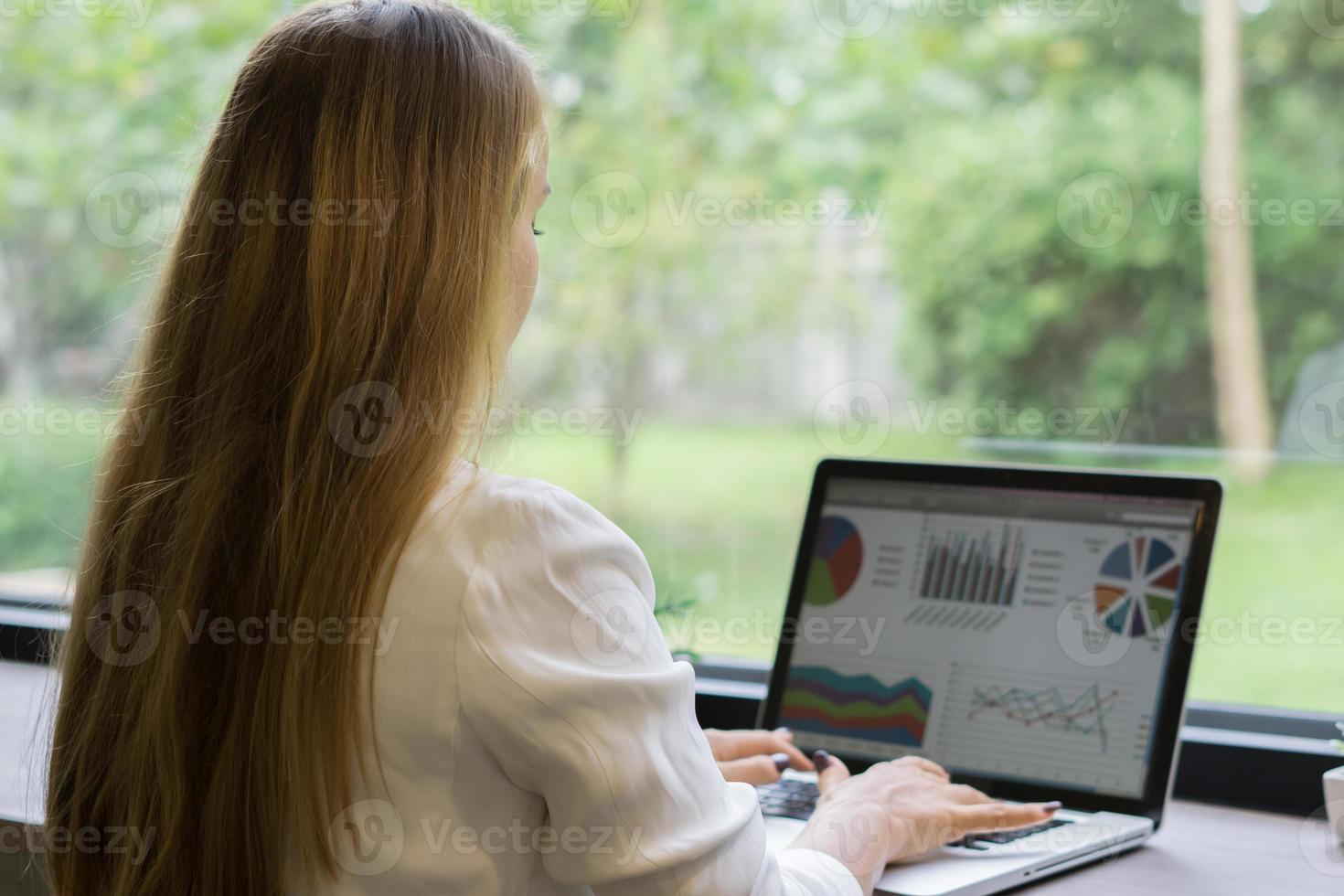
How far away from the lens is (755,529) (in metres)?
2.48

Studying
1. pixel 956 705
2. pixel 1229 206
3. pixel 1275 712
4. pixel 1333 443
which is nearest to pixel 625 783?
pixel 956 705

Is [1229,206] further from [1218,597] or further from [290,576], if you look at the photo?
[290,576]

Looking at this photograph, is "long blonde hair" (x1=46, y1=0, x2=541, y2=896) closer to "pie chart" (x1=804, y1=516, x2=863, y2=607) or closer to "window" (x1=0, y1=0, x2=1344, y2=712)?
"pie chart" (x1=804, y1=516, x2=863, y2=607)

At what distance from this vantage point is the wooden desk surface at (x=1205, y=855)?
935 millimetres

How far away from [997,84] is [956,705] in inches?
82.4

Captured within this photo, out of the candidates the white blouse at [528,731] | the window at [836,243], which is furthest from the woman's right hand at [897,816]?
the window at [836,243]

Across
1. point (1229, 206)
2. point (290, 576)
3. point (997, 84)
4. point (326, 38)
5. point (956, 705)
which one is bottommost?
point (956, 705)

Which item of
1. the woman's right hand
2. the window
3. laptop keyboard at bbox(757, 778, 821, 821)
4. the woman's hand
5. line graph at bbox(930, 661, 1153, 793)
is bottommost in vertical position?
laptop keyboard at bbox(757, 778, 821, 821)

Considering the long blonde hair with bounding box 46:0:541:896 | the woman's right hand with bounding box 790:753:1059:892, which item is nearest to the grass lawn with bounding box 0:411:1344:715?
the long blonde hair with bounding box 46:0:541:896

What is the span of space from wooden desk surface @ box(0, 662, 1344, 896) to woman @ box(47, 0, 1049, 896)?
230 mm

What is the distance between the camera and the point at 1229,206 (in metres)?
2.40

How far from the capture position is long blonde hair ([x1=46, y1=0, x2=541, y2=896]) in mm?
721

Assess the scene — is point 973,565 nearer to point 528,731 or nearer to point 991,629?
point 991,629

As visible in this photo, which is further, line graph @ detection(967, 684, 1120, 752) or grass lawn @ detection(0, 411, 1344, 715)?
grass lawn @ detection(0, 411, 1344, 715)
